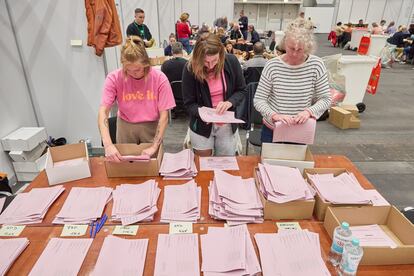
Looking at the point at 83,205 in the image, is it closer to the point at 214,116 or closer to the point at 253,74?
the point at 214,116

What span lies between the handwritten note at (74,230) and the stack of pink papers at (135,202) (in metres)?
0.13

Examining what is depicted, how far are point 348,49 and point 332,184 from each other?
500 inches

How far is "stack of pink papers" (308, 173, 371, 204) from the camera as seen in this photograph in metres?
1.25

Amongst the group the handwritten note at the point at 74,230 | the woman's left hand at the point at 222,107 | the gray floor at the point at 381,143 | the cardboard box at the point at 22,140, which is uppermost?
the woman's left hand at the point at 222,107

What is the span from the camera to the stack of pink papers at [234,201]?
126cm

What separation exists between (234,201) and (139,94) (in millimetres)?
867

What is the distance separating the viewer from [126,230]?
48.0 inches

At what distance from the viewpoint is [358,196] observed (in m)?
1.28

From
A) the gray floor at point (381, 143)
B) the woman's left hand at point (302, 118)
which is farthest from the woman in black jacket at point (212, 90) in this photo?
the gray floor at point (381, 143)

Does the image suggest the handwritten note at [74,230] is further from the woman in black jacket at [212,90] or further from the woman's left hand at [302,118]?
the woman's left hand at [302,118]

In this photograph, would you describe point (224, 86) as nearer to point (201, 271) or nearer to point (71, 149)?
point (71, 149)

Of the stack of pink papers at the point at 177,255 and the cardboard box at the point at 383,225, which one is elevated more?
the cardboard box at the point at 383,225

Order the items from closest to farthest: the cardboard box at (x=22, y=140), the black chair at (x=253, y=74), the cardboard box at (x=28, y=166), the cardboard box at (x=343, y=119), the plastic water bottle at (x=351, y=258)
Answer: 1. the plastic water bottle at (x=351, y=258)
2. the cardboard box at (x=22, y=140)
3. the cardboard box at (x=28, y=166)
4. the black chair at (x=253, y=74)
5. the cardboard box at (x=343, y=119)

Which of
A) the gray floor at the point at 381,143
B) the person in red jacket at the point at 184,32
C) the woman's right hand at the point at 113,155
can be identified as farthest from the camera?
the person in red jacket at the point at 184,32
